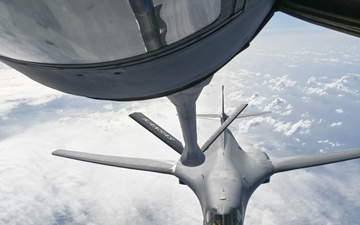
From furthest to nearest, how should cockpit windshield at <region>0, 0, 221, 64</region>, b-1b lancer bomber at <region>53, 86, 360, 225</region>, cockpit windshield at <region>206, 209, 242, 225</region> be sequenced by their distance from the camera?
b-1b lancer bomber at <region>53, 86, 360, 225</region> → cockpit windshield at <region>206, 209, 242, 225</region> → cockpit windshield at <region>0, 0, 221, 64</region>

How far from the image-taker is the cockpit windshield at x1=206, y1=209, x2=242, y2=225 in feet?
46.2

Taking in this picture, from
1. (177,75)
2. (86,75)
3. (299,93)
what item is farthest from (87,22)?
(299,93)

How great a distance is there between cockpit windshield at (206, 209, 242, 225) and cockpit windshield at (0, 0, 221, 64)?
1472 cm

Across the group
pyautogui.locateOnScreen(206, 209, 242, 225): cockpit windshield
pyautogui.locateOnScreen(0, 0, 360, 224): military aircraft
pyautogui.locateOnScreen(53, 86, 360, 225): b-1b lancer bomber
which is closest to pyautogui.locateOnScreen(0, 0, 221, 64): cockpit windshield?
pyautogui.locateOnScreen(0, 0, 360, 224): military aircraft

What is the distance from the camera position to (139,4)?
94 centimetres

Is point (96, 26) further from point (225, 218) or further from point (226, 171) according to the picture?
point (226, 171)

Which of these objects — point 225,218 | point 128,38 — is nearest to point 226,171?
point 225,218

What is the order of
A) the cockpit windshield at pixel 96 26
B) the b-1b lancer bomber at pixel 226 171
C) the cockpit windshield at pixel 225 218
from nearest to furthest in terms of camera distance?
the cockpit windshield at pixel 96 26
the cockpit windshield at pixel 225 218
the b-1b lancer bomber at pixel 226 171

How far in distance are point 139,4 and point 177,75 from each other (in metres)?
0.54

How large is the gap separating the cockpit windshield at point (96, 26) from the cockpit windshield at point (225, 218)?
48.3 ft

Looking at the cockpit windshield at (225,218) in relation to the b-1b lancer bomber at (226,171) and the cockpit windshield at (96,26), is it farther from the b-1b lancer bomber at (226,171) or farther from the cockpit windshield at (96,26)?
the cockpit windshield at (96,26)

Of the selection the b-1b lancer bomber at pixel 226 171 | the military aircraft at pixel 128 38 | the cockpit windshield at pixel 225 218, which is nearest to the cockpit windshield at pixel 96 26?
the military aircraft at pixel 128 38

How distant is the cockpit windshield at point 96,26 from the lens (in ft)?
3.06

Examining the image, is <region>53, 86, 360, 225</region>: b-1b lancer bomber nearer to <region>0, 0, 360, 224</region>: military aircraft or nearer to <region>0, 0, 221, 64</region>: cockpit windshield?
<region>0, 0, 360, 224</region>: military aircraft
